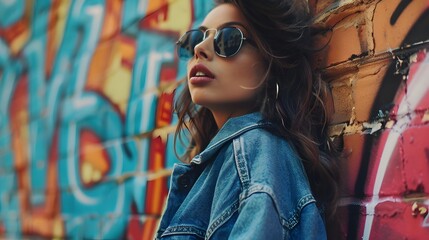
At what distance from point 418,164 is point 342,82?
37cm

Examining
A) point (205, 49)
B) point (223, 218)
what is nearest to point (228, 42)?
point (205, 49)

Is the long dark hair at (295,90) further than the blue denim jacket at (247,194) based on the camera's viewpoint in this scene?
Yes

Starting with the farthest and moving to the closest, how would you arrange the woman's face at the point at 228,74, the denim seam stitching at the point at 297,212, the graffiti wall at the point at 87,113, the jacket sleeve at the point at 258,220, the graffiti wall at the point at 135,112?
the graffiti wall at the point at 87,113 → the woman's face at the point at 228,74 → the graffiti wall at the point at 135,112 → the denim seam stitching at the point at 297,212 → the jacket sleeve at the point at 258,220

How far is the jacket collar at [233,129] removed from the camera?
1.33m

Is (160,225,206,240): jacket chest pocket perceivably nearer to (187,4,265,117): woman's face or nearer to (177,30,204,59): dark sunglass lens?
(187,4,265,117): woman's face

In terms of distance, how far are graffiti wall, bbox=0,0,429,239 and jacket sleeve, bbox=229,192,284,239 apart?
14.9 inches

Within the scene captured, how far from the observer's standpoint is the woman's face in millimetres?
1421

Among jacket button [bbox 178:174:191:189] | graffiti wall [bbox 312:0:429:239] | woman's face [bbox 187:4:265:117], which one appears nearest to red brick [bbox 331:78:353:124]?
graffiti wall [bbox 312:0:429:239]

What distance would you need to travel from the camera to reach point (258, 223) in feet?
3.54

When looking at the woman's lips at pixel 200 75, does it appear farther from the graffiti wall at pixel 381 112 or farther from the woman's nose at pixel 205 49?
the graffiti wall at pixel 381 112

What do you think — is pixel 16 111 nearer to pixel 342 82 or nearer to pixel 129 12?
pixel 129 12

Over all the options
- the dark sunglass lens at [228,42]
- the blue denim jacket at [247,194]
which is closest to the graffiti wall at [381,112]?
the blue denim jacket at [247,194]

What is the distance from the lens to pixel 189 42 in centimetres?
158

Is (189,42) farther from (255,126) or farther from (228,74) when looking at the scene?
(255,126)
